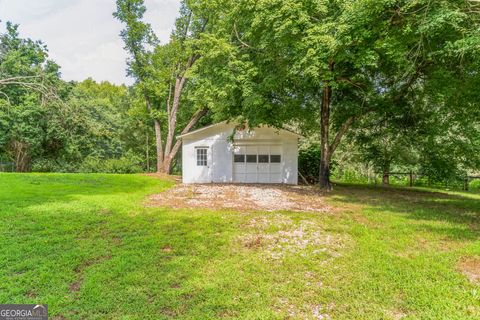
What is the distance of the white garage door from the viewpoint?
631 inches

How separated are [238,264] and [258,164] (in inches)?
479

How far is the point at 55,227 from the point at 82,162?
769 inches

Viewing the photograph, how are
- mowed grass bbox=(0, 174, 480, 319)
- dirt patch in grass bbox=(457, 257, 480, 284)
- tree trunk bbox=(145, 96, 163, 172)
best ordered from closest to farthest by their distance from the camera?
mowed grass bbox=(0, 174, 480, 319) → dirt patch in grass bbox=(457, 257, 480, 284) → tree trunk bbox=(145, 96, 163, 172)

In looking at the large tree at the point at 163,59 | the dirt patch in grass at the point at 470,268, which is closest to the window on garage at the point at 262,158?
the large tree at the point at 163,59

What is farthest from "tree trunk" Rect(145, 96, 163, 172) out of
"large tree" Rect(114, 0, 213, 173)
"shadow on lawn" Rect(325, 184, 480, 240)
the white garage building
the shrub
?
the shrub

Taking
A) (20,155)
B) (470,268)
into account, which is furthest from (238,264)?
(20,155)

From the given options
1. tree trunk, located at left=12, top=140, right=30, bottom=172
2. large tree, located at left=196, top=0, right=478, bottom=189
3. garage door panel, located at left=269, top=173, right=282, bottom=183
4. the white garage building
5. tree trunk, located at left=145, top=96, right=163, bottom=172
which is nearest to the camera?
large tree, located at left=196, top=0, right=478, bottom=189

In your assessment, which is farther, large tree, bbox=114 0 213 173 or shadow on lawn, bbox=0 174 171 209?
large tree, bbox=114 0 213 173

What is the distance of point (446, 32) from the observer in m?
7.35

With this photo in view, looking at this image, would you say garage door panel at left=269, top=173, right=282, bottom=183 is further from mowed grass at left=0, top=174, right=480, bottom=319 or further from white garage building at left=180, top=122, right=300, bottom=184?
mowed grass at left=0, top=174, right=480, bottom=319

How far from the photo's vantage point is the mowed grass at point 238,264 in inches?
120

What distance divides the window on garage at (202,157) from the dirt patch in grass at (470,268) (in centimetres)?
1323

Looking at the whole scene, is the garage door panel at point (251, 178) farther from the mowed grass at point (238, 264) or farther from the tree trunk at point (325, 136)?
the mowed grass at point (238, 264)

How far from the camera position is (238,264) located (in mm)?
4098
